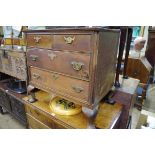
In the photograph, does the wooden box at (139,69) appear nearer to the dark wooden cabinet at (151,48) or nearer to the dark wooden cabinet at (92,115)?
the dark wooden cabinet at (151,48)

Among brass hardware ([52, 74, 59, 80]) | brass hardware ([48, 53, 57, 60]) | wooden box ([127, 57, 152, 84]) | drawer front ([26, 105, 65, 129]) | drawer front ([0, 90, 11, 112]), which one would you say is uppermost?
brass hardware ([48, 53, 57, 60])

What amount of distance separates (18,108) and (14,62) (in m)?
0.55

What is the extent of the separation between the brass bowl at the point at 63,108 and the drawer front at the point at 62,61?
1.21 feet

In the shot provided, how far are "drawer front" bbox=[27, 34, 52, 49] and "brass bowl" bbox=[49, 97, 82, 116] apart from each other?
516 millimetres

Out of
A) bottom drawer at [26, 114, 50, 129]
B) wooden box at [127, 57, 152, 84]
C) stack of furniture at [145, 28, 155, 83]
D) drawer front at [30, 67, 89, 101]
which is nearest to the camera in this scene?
drawer front at [30, 67, 89, 101]

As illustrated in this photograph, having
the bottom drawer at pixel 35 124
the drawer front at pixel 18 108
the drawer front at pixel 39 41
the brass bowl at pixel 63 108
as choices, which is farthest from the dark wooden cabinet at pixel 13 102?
the drawer front at pixel 39 41

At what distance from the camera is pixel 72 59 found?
32.8 inches

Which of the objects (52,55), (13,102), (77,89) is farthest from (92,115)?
(13,102)

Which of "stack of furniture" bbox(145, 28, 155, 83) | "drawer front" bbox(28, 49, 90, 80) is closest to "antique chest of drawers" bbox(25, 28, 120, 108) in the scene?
"drawer front" bbox(28, 49, 90, 80)

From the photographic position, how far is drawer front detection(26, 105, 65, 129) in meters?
1.12

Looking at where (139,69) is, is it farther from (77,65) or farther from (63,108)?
(77,65)

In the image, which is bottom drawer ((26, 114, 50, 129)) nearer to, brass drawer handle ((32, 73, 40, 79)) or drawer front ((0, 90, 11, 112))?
brass drawer handle ((32, 73, 40, 79))
